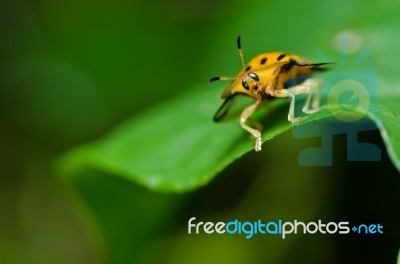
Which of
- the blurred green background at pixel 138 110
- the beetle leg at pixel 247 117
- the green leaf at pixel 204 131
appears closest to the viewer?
the beetle leg at pixel 247 117

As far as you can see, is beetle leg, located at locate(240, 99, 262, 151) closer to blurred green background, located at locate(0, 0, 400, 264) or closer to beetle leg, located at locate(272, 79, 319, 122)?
beetle leg, located at locate(272, 79, 319, 122)

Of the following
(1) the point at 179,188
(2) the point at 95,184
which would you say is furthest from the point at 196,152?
(2) the point at 95,184

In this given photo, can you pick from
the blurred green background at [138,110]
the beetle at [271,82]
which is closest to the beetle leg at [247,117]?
the beetle at [271,82]

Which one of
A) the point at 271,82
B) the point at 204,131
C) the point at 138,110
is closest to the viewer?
the point at 271,82

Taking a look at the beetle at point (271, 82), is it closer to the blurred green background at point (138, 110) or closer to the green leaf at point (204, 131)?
the green leaf at point (204, 131)

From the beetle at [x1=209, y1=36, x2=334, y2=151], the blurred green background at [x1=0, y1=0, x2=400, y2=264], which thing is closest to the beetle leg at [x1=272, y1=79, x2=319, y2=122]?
the beetle at [x1=209, y1=36, x2=334, y2=151]

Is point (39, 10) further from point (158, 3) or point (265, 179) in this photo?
point (265, 179)

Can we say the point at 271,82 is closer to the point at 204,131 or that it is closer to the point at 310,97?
the point at 310,97

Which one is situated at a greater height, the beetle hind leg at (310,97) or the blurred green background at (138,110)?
the blurred green background at (138,110)

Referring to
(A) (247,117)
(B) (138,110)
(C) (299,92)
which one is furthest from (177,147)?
(B) (138,110)
